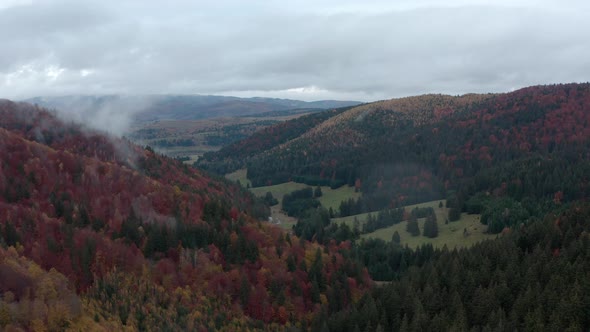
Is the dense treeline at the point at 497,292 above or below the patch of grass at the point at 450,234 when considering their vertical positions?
above

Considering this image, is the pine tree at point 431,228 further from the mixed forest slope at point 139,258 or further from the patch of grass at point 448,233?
the mixed forest slope at point 139,258

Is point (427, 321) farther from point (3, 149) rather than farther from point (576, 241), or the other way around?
point (3, 149)

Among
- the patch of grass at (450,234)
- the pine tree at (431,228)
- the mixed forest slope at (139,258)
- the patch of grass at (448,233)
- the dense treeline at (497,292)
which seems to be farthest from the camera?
the pine tree at (431,228)

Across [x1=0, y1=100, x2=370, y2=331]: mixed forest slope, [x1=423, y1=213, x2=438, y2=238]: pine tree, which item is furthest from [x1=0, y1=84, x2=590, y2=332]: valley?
[x1=423, y1=213, x2=438, y2=238]: pine tree

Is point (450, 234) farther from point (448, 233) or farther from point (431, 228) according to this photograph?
point (431, 228)

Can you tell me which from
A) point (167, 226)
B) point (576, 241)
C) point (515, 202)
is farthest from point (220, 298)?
point (515, 202)

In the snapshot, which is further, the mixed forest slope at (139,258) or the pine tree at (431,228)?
the pine tree at (431,228)

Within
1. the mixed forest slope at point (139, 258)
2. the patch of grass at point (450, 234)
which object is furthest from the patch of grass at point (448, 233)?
the mixed forest slope at point (139, 258)
